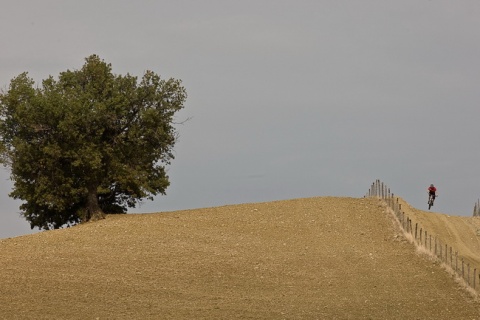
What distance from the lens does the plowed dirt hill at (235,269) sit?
43031mm

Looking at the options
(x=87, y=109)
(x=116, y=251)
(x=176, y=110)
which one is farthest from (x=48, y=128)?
(x=116, y=251)

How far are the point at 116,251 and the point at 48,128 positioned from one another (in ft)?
46.7

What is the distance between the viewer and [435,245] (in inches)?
2247

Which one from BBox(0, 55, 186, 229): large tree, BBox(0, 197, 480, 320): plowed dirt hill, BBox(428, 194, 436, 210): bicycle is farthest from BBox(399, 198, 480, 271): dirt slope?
BBox(0, 55, 186, 229): large tree

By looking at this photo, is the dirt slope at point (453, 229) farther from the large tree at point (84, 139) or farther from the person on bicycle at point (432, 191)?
the large tree at point (84, 139)

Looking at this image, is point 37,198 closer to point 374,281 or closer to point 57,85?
point 57,85

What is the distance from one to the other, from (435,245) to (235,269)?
12310 mm

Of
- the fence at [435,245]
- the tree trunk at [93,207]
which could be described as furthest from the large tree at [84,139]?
the fence at [435,245]

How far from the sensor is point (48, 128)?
6612 cm

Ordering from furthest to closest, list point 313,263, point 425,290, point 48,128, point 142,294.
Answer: point 48,128
point 313,263
point 425,290
point 142,294

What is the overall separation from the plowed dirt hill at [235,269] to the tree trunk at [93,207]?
1206mm

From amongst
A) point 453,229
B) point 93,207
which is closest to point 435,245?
point 453,229

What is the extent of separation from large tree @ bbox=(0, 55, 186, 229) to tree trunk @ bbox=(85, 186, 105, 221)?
0.07 meters

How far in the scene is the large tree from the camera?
216 ft
